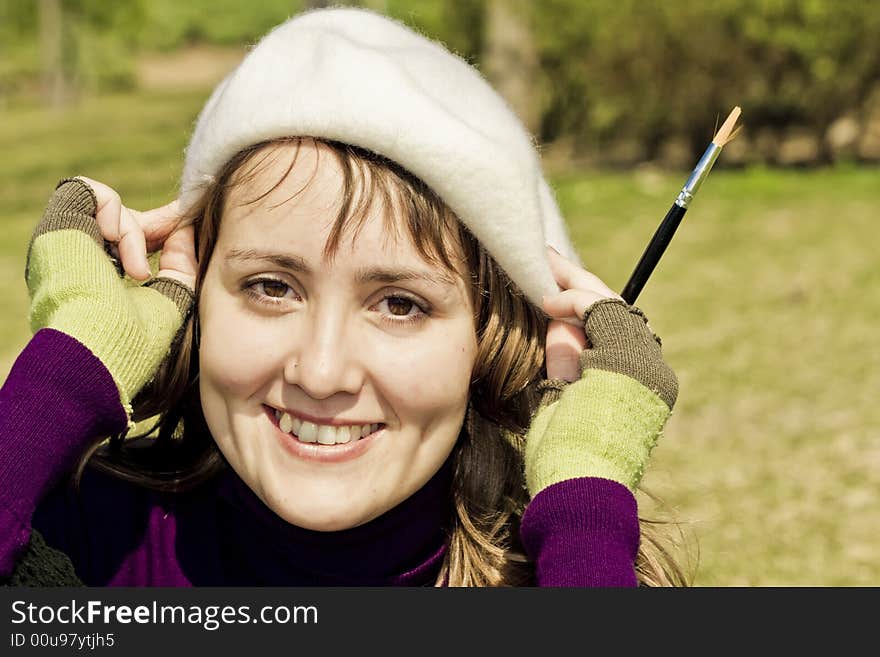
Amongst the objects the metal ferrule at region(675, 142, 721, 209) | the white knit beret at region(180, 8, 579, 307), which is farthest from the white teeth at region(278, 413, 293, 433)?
the metal ferrule at region(675, 142, 721, 209)

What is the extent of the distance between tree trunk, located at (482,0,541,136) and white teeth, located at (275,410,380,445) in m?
14.1

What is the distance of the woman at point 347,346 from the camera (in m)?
2.29

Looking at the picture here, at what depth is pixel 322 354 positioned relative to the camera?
88.4 inches

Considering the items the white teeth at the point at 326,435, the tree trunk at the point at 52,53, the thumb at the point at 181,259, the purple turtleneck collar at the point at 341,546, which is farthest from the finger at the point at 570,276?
the tree trunk at the point at 52,53

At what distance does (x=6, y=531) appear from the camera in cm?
226

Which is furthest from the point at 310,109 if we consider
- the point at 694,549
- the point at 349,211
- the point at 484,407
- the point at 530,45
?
the point at 530,45

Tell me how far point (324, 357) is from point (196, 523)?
28.1 inches

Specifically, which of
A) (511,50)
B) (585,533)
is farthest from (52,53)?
(585,533)

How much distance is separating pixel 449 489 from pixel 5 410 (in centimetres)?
94

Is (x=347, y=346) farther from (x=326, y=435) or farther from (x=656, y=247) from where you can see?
(x=656, y=247)

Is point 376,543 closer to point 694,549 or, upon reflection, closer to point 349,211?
point 349,211

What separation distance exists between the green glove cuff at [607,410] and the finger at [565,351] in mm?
62

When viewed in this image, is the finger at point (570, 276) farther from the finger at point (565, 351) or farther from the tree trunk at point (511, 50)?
the tree trunk at point (511, 50)

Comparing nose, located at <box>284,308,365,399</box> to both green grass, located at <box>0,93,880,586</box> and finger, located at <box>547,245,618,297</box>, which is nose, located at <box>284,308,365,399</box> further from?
green grass, located at <box>0,93,880,586</box>
